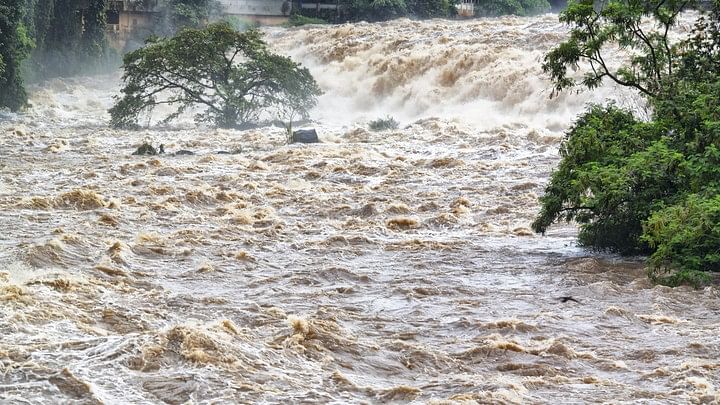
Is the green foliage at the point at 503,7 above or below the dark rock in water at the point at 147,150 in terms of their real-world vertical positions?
above

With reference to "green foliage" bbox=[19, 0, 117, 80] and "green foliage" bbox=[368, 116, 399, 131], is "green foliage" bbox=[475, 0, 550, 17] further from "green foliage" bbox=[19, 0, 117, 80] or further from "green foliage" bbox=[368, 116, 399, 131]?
"green foliage" bbox=[368, 116, 399, 131]

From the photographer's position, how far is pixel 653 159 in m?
12.9

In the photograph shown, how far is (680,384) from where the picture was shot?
866cm

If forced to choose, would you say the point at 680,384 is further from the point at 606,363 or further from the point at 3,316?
the point at 3,316

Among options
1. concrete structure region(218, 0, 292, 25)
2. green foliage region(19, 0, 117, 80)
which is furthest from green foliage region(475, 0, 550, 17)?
green foliage region(19, 0, 117, 80)

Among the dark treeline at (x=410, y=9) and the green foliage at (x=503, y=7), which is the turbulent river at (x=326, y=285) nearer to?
the dark treeline at (x=410, y=9)

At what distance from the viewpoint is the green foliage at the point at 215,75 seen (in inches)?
1135

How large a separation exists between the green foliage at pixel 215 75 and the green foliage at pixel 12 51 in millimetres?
3998

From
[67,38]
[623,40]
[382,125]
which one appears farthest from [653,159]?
[67,38]

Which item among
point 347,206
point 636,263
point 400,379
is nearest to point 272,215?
point 347,206

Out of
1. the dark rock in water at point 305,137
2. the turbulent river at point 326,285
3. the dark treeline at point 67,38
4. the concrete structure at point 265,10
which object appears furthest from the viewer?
the concrete structure at point 265,10

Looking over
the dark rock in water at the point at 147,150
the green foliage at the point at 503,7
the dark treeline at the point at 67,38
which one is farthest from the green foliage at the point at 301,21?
the dark rock in water at the point at 147,150

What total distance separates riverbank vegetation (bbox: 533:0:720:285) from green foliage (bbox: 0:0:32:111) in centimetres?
2010

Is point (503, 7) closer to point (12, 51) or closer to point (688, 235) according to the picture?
point (12, 51)
